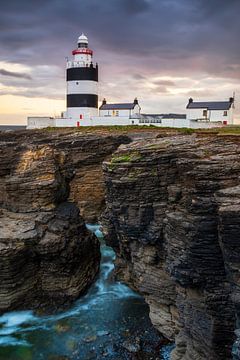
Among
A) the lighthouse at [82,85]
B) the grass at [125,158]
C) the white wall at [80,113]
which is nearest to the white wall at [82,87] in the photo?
the lighthouse at [82,85]

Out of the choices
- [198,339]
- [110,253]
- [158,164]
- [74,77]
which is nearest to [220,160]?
[158,164]

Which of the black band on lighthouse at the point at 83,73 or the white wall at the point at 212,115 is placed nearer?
the black band on lighthouse at the point at 83,73

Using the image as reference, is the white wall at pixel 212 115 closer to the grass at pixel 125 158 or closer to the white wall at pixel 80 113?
the white wall at pixel 80 113

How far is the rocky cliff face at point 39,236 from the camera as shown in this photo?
21.1 meters

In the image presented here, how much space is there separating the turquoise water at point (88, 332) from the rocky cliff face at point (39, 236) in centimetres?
96

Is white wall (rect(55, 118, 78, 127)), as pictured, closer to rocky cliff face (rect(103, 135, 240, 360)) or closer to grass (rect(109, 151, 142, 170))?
rocky cliff face (rect(103, 135, 240, 360))

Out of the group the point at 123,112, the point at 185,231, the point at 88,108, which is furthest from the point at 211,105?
the point at 185,231

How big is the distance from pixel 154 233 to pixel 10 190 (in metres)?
9.83

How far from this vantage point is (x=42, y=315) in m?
21.1

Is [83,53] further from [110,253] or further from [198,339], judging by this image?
[198,339]

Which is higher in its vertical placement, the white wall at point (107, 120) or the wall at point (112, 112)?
the wall at point (112, 112)

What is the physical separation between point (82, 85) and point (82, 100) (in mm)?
2079

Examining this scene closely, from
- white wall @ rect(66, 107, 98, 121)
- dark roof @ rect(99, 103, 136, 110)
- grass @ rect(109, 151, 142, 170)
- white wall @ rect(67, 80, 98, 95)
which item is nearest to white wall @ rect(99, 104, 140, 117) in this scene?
dark roof @ rect(99, 103, 136, 110)

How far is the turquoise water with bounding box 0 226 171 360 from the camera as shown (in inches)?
703
